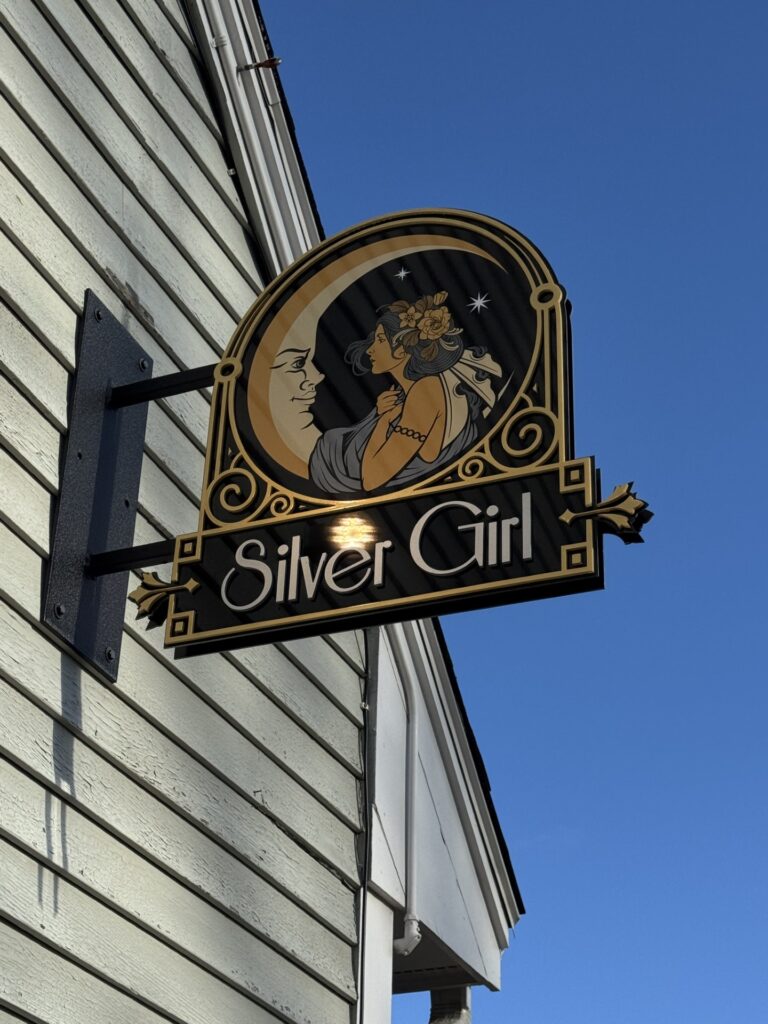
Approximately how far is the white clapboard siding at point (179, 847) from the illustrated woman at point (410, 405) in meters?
0.85

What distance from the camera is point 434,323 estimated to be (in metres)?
3.79

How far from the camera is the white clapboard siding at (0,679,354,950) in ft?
11.6

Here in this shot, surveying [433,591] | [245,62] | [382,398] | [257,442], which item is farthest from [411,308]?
[245,62]

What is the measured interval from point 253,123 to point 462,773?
8.12 feet

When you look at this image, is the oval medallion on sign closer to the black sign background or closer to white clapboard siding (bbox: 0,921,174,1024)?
the black sign background

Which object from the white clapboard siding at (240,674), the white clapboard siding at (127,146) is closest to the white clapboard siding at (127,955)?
the white clapboard siding at (240,674)

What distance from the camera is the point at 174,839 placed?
13.0 feet

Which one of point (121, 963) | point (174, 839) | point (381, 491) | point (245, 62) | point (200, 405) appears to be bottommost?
point (121, 963)

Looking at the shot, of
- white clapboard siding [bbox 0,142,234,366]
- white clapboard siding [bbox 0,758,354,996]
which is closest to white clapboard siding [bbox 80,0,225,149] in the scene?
white clapboard siding [bbox 0,142,234,366]

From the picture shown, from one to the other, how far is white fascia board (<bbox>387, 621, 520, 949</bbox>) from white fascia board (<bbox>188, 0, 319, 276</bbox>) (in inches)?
56.7

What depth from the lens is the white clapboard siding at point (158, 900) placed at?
345cm

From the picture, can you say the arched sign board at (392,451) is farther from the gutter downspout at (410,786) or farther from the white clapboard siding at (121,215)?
the gutter downspout at (410,786)

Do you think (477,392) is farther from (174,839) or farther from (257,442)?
(174,839)

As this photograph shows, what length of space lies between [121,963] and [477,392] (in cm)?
155
